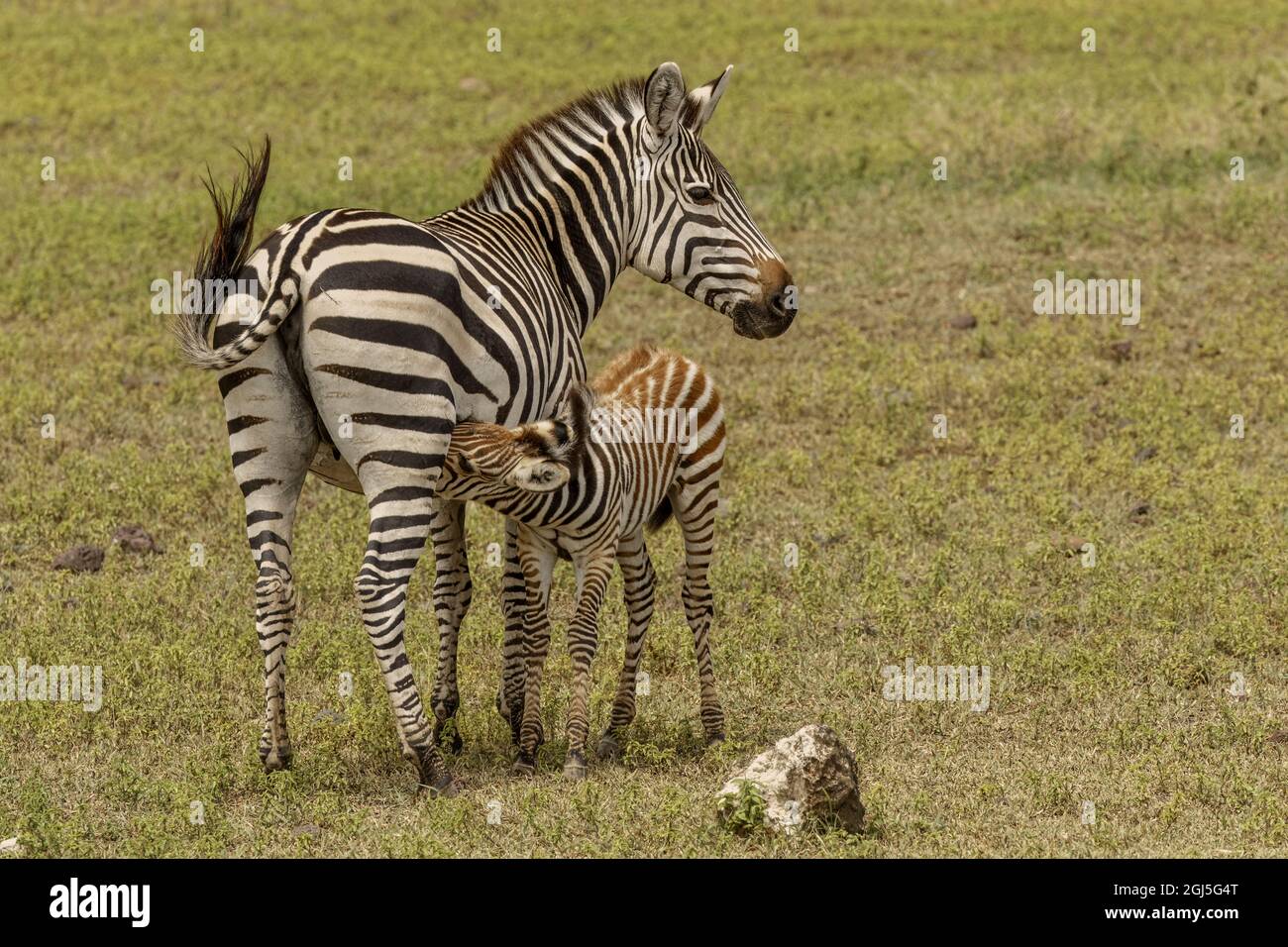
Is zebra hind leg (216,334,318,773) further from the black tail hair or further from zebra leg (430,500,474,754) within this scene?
zebra leg (430,500,474,754)

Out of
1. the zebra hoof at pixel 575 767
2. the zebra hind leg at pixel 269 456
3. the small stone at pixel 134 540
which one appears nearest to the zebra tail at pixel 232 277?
the zebra hind leg at pixel 269 456

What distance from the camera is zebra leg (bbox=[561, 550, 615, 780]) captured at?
787cm

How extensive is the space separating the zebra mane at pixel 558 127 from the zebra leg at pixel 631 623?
6.39ft

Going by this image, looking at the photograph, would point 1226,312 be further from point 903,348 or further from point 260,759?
point 260,759

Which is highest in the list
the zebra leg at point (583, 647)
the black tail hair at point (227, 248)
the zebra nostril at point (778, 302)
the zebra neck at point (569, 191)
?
the zebra neck at point (569, 191)

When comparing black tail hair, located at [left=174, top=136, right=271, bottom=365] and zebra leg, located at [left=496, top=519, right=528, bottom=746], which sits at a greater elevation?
black tail hair, located at [left=174, top=136, right=271, bottom=365]

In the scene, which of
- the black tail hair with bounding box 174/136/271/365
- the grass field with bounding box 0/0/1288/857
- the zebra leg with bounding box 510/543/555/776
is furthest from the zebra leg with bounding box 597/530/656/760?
the black tail hair with bounding box 174/136/271/365

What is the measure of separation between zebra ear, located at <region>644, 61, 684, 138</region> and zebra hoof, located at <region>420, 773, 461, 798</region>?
11.3 feet

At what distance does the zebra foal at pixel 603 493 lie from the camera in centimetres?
754

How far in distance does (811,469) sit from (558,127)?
16.4 ft

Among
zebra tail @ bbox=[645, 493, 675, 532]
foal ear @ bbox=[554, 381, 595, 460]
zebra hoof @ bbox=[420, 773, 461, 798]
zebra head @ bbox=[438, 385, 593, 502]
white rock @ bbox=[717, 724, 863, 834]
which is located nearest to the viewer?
white rock @ bbox=[717, 724, 863, 834]

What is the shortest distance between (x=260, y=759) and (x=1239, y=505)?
7333 mm

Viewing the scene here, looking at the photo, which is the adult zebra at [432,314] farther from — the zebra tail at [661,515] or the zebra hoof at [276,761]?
the zebra tail at [661,515]

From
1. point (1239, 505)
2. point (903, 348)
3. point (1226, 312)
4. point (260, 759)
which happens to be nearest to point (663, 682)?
point (260, 759)
